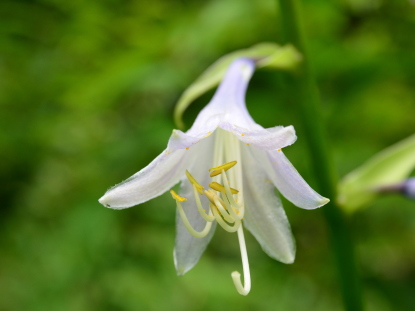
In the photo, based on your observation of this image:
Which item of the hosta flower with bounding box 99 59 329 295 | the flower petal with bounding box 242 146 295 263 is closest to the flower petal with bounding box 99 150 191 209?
the hosta flower with bounding box 99 59 329 295

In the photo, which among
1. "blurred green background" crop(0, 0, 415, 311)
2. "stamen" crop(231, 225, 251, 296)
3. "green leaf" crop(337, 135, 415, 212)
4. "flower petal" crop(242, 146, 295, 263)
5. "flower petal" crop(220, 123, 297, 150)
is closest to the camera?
"flower petal" crop(220, 123, 297, 150)

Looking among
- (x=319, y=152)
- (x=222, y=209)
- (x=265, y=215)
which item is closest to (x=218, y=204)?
(x=222, y=209)

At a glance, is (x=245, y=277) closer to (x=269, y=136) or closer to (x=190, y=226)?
(x=190, y=226)

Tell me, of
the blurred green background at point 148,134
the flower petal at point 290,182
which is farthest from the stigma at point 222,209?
the blurred green background at point 148,134

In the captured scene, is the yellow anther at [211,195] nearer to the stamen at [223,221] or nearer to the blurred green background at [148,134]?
the stamen at [223,221]

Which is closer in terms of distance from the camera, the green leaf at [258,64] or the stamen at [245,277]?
the stamen at [245,277]

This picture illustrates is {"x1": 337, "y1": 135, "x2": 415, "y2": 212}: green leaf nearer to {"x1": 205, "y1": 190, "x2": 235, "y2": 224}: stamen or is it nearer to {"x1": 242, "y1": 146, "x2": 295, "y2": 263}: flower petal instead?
{"x1": 242, "y1": 146, "x2": 295, "y2": 263}: flower petal
